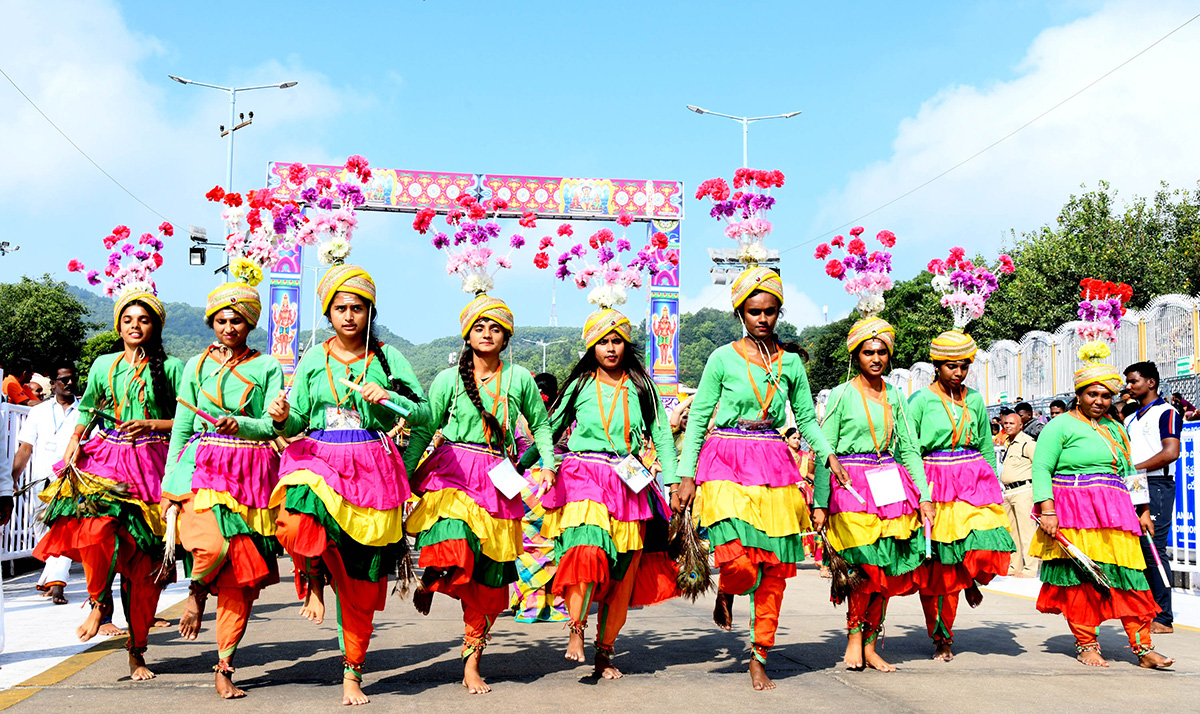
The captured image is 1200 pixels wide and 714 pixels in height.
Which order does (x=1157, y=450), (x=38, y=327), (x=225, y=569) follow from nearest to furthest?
(x=225, y=569) < (x=1157, y=450) < (x=38, y=327)

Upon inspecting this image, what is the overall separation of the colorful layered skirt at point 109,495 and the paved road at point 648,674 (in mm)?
750

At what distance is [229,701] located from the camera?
5102mm

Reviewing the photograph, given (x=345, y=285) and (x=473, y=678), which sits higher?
(x=345, y=285)

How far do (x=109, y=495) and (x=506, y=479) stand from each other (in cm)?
239

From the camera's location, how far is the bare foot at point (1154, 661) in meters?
6.36

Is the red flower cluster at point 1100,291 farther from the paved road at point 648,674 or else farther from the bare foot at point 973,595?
the bare foot at point 973,595

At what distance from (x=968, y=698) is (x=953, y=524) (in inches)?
59.7

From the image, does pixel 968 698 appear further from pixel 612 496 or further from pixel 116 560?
pixel 116 560

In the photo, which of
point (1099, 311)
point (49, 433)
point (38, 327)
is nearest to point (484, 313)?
point (1099, 311)

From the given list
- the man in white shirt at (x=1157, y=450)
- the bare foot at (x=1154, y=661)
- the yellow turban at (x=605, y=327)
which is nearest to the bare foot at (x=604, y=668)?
the yellow turban at (x=605, y=327)

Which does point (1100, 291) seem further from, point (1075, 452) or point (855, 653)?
point (855, 653)

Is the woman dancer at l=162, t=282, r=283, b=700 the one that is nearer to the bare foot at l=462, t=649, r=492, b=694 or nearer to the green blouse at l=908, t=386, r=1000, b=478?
the bare foot at l=462, t=649, r=492, b=694

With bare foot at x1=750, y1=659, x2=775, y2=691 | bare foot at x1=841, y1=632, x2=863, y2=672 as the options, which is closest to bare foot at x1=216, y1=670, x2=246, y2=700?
bare foot at x1=750, y1=659, x2=775, y2=691

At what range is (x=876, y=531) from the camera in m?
6.31
